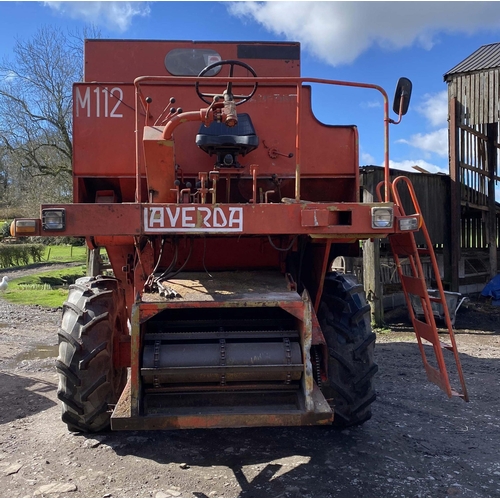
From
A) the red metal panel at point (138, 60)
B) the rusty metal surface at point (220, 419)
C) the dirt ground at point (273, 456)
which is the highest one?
the red metal panel at point (138, 60)

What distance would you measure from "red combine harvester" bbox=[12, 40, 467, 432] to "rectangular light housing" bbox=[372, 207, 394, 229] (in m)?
0.01

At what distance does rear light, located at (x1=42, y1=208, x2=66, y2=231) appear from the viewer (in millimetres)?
3326

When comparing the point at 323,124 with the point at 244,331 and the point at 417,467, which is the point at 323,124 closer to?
the point at 244,331

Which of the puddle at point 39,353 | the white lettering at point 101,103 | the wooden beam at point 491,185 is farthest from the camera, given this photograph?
→ the wooden beam at point 491,185

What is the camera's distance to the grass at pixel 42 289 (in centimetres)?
1393

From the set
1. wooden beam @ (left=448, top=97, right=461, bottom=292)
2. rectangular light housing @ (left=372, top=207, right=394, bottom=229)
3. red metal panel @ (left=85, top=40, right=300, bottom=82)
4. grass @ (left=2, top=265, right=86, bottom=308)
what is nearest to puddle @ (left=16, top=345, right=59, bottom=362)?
red metal panel @ (left=85, top=40, right=300, bottom=82)

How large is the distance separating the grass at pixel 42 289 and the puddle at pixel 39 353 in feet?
15.5

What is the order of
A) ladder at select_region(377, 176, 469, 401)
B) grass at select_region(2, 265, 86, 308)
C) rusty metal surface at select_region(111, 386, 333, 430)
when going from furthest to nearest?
1. grass at select_region(2, 265, 86, 308)
2. ladder at select_region(377, 176, 469, 401)
3. rusty metal surface at select_region(111, 386, 333, 430)

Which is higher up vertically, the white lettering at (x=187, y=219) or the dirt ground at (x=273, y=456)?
the white lettering at (x=187, y=219)

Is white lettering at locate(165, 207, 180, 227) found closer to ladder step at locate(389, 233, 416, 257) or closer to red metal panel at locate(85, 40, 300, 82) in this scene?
ladder step at locate(389, 233, 416, 257)

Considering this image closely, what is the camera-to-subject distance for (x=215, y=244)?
4.55 m

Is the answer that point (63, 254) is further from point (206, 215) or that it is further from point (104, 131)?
point (206, 215)

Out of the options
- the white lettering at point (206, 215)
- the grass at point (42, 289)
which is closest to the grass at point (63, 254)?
the grass at point (42, 289)

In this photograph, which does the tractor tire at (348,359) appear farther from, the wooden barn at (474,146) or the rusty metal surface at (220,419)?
the wooden barn at (474,146)
